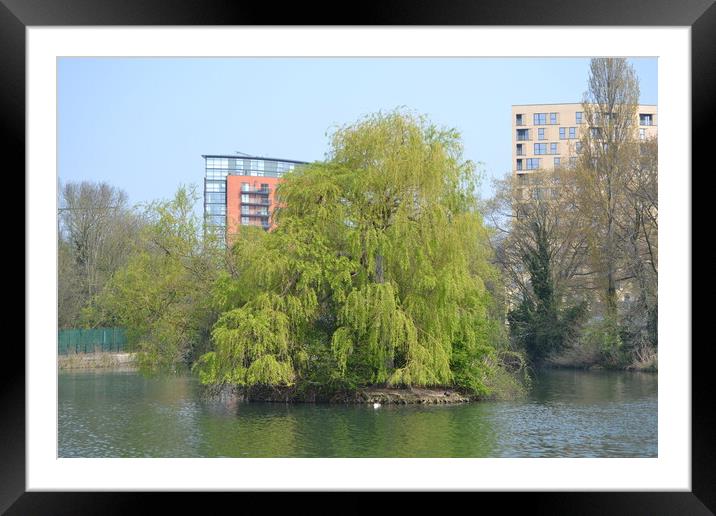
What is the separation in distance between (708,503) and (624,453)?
4802mm

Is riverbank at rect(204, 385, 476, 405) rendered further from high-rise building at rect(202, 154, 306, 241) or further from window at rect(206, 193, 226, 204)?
window at rect(206, 193, 226, 204)

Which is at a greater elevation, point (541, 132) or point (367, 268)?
point (541, 132)

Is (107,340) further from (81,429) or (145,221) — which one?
(81,429)

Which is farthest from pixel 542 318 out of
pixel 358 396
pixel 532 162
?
pixel 532 162

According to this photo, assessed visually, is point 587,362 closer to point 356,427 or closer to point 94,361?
point 356,427

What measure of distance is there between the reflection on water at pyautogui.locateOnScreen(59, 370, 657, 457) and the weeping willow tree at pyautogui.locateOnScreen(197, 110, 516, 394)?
605 mm

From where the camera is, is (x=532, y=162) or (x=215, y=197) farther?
(x=215, y=197)

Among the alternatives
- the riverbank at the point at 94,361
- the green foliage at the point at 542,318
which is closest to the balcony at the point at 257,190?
the riverbank at the point at 94,361

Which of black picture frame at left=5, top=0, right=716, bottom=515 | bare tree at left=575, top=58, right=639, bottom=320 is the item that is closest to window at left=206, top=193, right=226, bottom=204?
bare tree at left=575, top=58, right=639, bottom=320

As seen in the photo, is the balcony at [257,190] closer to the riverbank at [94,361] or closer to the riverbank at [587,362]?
the riverbank at [94,361]

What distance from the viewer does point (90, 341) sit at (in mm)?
17062
